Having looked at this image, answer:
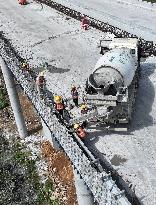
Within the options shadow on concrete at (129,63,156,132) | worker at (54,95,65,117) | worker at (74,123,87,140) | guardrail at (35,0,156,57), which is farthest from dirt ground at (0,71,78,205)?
guardrail at (35,0,156,57)

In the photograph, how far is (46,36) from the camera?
42844 mm

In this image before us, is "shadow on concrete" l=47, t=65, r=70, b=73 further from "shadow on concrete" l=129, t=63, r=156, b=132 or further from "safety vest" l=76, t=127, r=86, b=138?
"safety vest" l=76, t=127, r=86, b=138

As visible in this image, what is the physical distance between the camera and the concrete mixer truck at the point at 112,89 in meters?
23.4

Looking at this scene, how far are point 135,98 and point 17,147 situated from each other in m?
17.8

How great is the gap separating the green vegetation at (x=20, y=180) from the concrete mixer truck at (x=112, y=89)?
44.3ft

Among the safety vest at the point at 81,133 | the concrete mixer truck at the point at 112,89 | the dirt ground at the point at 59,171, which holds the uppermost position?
the concrete mixer truck at the point at 112,89

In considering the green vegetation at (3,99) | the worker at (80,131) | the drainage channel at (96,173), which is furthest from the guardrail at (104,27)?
the drainage channel at (96,173)

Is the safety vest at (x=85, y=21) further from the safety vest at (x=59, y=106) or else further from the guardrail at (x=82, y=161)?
the safety vest at (x=59, y=106)

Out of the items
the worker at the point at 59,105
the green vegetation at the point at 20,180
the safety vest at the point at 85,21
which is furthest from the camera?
the safety vest at the point at 85,21

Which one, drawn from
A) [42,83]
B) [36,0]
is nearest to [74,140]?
[42,83]

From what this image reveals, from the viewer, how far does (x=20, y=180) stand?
123ft

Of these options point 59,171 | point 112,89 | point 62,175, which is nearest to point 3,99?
point 59,171

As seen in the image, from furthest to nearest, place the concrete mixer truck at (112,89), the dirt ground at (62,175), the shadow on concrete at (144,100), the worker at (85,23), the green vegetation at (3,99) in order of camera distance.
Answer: the green vegetation at (3,99) → the worker at (85,23) → the dirt ground at (62,175) → the shadow on concrete at (144,100) → the concrete mixer truck at (112,89)

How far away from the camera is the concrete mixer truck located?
923 inches
